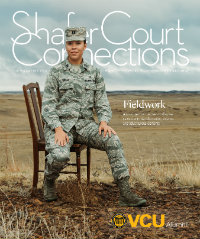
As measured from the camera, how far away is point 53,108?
4.11 meters

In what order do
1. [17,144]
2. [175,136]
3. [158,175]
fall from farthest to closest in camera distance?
1. [175,136]
2. [17,144]
3. [158,175]

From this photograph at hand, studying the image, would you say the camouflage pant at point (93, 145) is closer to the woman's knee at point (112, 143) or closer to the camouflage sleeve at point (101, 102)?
the woman's knee at point (112, 143)

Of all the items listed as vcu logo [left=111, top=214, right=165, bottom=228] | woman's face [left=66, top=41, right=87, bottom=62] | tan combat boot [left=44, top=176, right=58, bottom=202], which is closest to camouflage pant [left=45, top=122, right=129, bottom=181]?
tan combat boot [left=44, top=176, right=58, bottom=202]

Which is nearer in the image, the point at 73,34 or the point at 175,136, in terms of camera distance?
the point at 73,34

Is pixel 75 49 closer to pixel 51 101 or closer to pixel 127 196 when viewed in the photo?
pixel 51 101

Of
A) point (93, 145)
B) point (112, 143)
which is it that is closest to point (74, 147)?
point (93, 145)

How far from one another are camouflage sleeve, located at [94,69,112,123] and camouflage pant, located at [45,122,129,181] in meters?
0.16

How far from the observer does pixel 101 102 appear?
427cm

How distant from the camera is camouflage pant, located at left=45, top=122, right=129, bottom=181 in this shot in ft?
12.8

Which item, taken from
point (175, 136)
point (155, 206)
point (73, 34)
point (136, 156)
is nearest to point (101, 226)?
point (155, 206)

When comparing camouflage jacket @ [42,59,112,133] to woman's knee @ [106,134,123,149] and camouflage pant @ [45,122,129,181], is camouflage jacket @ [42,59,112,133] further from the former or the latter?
woman's knee @ [106,134,123,149]

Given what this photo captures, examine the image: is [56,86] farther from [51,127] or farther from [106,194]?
[106,194]

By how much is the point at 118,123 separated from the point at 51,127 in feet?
46.8

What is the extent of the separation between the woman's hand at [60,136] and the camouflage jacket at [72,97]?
0.35 feet
